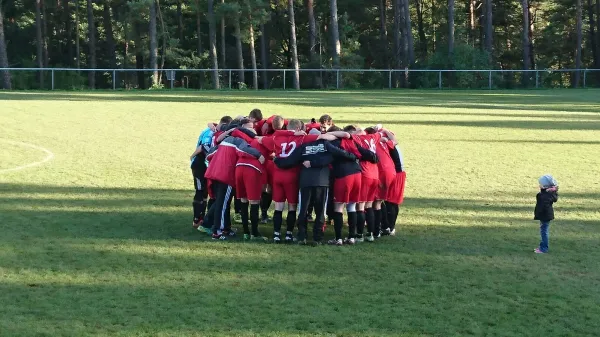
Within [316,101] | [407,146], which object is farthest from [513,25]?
[407,146]

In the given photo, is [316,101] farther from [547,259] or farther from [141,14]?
[141,14]

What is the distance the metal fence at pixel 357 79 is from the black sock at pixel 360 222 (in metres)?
38.3

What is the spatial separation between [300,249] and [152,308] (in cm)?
333

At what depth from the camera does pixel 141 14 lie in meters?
66.9

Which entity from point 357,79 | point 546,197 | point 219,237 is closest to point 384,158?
point 546,197

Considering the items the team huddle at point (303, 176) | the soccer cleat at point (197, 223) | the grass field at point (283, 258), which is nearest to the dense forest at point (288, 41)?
the grass field at point (283, 258)

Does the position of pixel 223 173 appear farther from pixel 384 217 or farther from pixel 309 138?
pixel 384 217

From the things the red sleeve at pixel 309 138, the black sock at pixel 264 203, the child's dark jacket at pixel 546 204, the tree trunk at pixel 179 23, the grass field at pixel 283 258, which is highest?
the tree trunk at pixel 179 23

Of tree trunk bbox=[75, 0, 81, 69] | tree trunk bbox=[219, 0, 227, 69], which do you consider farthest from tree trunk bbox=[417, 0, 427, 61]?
tree trunk bbox=[75, 0, 81, 69]

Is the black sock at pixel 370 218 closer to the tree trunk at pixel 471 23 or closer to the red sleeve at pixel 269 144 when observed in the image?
the red sleeve at pixel 269 144

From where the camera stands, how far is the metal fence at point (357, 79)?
5159 cm

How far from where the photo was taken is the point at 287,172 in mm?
11797

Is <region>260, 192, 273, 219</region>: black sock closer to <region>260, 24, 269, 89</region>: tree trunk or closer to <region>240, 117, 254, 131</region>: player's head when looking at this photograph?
<region>240, 117, 254, 131</region>: player's head

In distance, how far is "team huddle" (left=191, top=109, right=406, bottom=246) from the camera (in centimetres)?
1170
